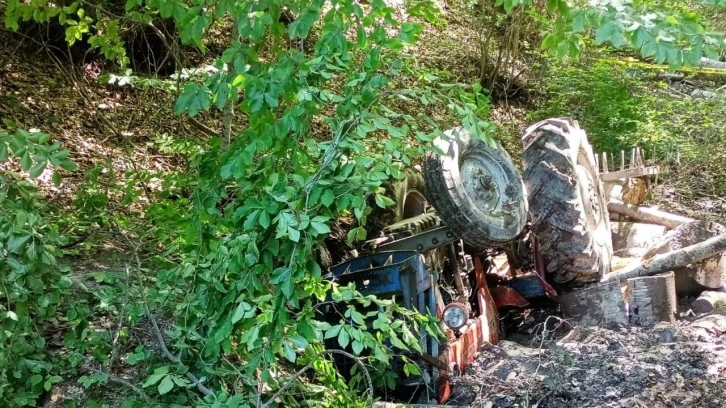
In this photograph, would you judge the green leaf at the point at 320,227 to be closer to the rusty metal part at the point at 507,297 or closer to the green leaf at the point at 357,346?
the green leaf at the point at 357,346

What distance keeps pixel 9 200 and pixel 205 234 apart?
2.57ft

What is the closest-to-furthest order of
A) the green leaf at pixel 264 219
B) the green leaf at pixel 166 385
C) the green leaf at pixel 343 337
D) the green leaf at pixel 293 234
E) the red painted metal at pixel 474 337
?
the green leaf at pixel 293 234 < the green leaf at pixel 264 219 < the green leaf at pixel 343 337 < the green leaf at pixel 166 385 < the red painted metal at pixel 474 337

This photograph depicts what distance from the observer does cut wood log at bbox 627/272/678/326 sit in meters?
4.91

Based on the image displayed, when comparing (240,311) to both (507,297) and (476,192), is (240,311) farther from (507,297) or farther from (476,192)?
(507,297)

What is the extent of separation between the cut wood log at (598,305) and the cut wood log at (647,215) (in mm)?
2114

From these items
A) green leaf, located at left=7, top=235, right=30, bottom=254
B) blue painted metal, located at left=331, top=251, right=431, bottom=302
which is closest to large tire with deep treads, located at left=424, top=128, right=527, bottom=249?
blue painted metal, located at left=331, top=251, right=431, bottom=302

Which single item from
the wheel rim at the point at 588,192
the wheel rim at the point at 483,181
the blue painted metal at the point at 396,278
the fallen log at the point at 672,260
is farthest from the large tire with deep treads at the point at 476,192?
the fallen log at the point at 672,260

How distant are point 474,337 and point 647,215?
3.29 metres

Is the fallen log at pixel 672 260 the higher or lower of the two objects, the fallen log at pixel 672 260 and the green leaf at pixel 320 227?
the lower

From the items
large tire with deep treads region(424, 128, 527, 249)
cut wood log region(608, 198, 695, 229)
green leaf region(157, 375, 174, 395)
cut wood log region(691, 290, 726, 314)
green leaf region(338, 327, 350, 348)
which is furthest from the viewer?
cut wood log region(608, 198, 695, 229)

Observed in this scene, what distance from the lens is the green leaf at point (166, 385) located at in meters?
2.65

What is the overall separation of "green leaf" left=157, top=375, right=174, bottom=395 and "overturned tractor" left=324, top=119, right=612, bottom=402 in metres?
1.44

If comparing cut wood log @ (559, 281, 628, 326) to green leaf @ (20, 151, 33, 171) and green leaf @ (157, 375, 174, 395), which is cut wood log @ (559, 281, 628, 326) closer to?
green leaf @ (157, 375, 174, 395)

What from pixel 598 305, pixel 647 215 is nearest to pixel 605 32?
pixel 598 305
